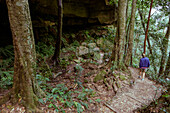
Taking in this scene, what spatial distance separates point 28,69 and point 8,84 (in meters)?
1.88

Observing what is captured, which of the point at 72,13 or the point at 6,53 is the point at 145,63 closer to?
Result: the point at 72,13

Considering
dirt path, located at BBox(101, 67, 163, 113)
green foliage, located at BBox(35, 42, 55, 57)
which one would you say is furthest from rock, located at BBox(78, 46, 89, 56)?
dirt path, located at BBox(101, 67, 163, 113)

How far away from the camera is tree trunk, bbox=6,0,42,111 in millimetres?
2904

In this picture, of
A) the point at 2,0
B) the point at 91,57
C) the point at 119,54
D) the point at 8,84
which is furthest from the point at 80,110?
the point at 2,0

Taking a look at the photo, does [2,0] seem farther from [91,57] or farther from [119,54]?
[119,54]

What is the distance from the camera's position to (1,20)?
8.60 m

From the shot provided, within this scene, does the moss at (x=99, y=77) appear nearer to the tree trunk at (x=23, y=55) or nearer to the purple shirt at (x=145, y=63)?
the purple shirt at (x=145, y=63)

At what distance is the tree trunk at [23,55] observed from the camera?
2904 mm

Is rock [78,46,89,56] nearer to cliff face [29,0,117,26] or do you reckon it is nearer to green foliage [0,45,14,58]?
cliff face [29,0,117,26]

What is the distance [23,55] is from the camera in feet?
10.2

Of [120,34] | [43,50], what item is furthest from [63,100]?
[43,50]

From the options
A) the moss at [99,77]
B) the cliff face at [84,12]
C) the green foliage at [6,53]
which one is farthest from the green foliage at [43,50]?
the moss at [99,77]

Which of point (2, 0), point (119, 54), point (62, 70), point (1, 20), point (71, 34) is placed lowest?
point (62, 70)

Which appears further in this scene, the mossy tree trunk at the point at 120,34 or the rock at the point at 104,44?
the rock at the point at 104,44
